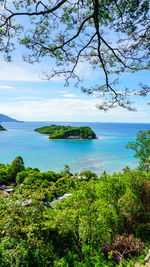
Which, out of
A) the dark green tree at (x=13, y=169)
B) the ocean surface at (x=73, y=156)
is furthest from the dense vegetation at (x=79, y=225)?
the ocean surface at (x=73, y=156)

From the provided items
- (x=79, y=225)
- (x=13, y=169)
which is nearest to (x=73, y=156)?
(x=13, y=169)

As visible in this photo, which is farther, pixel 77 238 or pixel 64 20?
pixel 77 238

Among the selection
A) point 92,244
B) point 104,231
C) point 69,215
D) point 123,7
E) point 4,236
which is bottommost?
point 92,244

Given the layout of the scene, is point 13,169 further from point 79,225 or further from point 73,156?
point 73,156

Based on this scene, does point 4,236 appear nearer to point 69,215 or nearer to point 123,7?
point 69,215

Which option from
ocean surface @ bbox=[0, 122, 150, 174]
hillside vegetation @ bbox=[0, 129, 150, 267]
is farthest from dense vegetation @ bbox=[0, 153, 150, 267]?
ocean surface @ bbox=[0, 122, 150, 174]

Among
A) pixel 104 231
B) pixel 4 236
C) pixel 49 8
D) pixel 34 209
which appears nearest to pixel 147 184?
pixel 104 231

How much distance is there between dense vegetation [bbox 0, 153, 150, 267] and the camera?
3586 mm

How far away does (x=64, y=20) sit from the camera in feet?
13.2

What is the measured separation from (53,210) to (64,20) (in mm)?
5150

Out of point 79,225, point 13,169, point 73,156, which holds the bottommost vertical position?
point 73,156

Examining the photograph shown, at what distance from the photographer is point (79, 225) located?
442 cm

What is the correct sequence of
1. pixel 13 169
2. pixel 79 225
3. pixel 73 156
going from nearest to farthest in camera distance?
1. pixel 79 225
2. pixel 13 169
3. pixel 73 156

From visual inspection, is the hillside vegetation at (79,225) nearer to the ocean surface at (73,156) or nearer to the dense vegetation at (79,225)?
the dense vegetation at (79,225)
